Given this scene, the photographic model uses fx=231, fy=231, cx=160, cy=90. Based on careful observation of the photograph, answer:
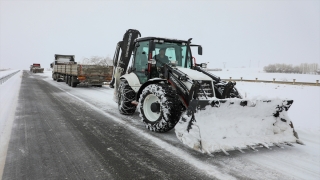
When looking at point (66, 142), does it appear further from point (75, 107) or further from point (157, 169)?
point (75, 107)

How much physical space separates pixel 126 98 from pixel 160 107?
2078mm

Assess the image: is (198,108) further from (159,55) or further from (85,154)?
(159,55)

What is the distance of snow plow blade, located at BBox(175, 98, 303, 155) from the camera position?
4.07 meters

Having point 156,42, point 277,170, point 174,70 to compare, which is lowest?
point 277,170

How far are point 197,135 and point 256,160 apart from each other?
1083mm

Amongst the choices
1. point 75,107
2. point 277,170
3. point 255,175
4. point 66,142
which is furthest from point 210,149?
point 75,107

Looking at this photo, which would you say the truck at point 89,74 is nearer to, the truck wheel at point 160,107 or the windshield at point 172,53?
the windshield at point 172,53

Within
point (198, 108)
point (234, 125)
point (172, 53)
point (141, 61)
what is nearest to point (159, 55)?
point (172, 53)

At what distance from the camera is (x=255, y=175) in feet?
11.1

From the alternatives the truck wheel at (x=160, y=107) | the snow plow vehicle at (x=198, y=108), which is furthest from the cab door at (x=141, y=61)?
the truck wheel at (x=160, y=107)

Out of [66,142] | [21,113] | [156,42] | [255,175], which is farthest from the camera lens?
[21,113]

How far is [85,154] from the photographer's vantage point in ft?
13.2

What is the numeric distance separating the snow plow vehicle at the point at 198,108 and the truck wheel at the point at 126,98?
24cm

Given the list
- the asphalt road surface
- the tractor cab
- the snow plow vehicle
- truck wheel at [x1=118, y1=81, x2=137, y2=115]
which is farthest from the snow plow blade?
truck wheel at [x1=118, y1=81, x2=137, y2=115]
